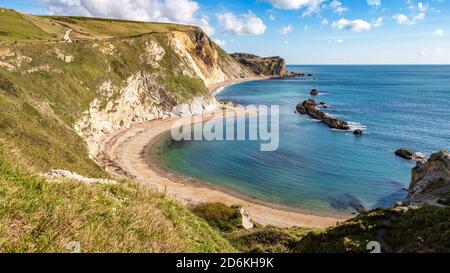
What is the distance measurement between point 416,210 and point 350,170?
152 ft

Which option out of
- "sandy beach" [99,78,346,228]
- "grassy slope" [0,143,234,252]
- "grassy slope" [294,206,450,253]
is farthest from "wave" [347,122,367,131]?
"grassy slope" [0,143,234,252]

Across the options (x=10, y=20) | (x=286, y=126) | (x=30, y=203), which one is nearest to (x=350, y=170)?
(x=286, y=126)

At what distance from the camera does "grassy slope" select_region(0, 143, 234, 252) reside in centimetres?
671

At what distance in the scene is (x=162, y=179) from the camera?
5284 centimetres

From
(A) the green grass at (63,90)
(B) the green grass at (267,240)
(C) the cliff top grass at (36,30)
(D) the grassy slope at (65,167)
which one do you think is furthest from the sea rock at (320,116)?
(B) the green grass at (267,240)

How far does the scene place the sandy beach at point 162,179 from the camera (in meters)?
42.0

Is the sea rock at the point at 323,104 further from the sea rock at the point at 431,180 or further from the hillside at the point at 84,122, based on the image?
the sea rock at the point at 431,180

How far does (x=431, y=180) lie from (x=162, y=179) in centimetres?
3525

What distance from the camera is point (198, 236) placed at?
40.4 feet

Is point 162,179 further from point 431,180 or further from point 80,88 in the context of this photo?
point 431,180

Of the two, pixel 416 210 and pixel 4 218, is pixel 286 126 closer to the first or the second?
→ pixel 416 210

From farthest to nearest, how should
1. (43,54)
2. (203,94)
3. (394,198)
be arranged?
(203,94) → (43,54) → (394,198)

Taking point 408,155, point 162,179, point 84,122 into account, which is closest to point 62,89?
point 84,122

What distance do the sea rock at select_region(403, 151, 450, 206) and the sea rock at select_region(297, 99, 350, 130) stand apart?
180 ft
